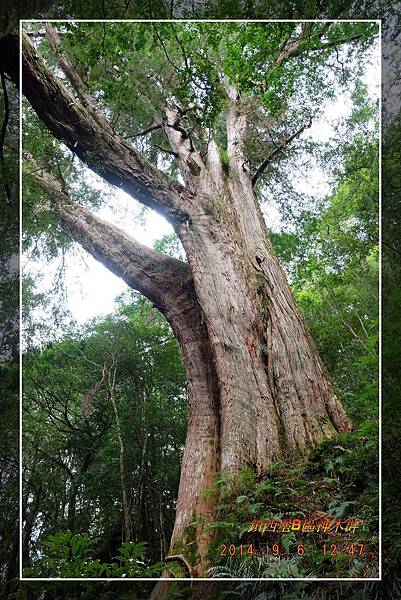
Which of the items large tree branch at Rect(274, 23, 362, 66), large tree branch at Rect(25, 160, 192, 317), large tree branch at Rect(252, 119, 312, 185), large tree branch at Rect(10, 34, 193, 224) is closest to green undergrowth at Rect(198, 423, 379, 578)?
large tree branch at Rect(25, 160, 192, 317)

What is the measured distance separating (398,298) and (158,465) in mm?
1566

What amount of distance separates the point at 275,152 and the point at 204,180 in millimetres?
540

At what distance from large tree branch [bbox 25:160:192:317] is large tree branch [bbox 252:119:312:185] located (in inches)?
41.5

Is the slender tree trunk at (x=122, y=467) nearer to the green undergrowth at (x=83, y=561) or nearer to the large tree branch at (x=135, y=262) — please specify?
the green undergrowth at (x=83, y=561)

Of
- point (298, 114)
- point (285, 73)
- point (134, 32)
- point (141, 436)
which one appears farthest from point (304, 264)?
point (134, 32)

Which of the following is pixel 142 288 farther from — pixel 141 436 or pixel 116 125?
pixel 116 125

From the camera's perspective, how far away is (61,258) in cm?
320

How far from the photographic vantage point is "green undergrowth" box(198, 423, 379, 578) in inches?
81.7

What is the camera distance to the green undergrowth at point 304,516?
6.81ft

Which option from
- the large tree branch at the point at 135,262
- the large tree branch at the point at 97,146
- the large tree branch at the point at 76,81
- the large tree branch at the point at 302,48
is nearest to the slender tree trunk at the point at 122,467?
the large tree branch at the point at 135,262

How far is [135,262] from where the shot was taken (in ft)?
10.3

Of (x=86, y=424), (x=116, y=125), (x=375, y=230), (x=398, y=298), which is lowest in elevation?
(x=86, y=424)

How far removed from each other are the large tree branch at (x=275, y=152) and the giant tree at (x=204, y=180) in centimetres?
2

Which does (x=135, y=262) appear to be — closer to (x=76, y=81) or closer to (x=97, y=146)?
(x=97, y=146)
